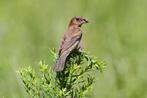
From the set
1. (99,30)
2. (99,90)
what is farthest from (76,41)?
(99,30)

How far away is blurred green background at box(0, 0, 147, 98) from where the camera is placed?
9.02 metres

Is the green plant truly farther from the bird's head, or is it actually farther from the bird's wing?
the bird's head

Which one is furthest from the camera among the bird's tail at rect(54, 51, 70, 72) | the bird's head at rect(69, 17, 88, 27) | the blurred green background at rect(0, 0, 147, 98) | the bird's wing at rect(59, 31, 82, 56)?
the blurred green background at rect(0, 0, 147, 98)

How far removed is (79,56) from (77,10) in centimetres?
632

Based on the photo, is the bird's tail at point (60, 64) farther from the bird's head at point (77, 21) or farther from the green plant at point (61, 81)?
the bird's head at point (77, 21)

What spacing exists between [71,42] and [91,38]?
189 inches

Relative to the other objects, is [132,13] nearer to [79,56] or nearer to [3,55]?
[3,55]

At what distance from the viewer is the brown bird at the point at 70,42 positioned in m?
6.04

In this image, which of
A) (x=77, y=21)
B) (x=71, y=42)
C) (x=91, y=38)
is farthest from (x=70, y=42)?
(x=91, y=38)

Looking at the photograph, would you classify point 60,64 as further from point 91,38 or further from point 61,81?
point 91,38

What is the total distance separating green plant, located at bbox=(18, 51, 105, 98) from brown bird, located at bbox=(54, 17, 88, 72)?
7cm

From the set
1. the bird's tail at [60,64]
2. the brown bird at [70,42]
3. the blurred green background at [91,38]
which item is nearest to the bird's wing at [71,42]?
the brown bird at [70,42]

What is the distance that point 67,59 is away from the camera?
249 inches

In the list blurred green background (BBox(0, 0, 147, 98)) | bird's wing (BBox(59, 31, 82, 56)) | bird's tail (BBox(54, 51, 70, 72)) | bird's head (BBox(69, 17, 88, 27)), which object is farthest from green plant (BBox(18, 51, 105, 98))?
blurred green background (BBox(0, 0, 147, 98))
